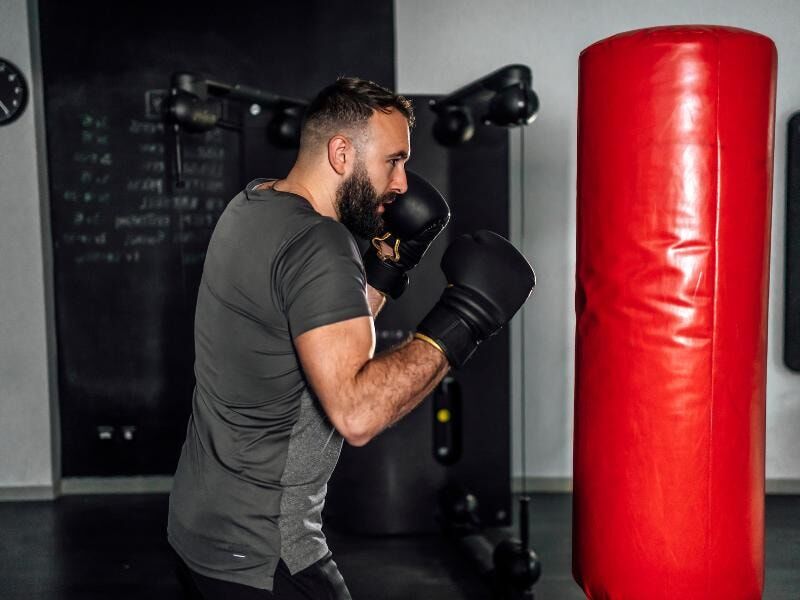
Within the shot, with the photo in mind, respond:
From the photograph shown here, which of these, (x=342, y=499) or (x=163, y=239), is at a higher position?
(x=163, y=239)

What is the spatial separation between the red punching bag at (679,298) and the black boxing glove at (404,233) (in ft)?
1.95

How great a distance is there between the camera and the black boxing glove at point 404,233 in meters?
1.85

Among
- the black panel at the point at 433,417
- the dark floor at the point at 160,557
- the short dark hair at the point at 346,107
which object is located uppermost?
the short dark hair at the point at 346,107

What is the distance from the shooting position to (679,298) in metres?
1.22

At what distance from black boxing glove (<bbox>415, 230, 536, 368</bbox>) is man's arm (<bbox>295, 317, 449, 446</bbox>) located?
0.13 m

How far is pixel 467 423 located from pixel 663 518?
1.79 metres

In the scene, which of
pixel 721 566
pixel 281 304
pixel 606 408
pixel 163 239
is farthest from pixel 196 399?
pixel 163 239

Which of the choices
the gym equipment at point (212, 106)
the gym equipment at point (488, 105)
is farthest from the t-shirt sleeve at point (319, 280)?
the gym equipment at point (212, 106)

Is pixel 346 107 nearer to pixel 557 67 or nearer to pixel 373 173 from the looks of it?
pixel 373 173

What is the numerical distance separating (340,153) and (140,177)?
8.01ft

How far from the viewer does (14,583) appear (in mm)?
2670

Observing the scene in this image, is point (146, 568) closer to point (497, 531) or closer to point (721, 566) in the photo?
point (497, 531)

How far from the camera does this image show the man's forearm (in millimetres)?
1153

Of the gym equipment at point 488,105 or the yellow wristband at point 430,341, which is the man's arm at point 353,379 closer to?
the yellow wristband at point 430,341
